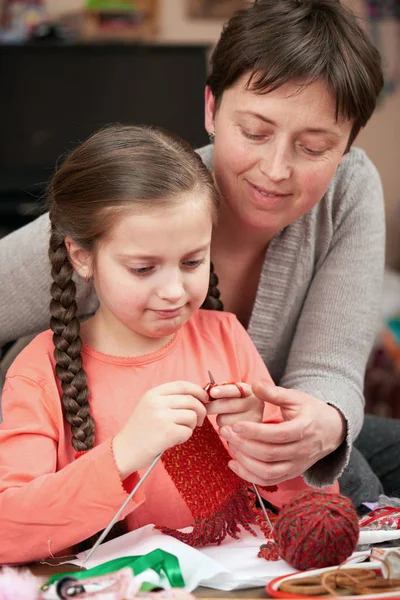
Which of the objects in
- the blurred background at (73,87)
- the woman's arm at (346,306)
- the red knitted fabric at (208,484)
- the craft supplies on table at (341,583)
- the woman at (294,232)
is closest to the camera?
the craft supplies on table at (341,583)

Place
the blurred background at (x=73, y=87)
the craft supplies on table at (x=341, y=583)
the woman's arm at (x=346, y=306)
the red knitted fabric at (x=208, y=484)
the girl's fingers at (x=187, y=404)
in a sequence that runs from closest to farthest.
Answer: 1. the craft supplies on table at (x=341, y=583)
2. the girl's fingers at (x=187, y=404)
3. the red knitted fabric at (x=208, y=484)
4. the woman's arm at (x=346, y=306)
5. the blurred background at (x=73, y=87)

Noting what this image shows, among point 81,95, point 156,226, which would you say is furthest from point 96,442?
point 81,95

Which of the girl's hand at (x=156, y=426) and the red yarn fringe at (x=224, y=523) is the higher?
the girl's hand at (x=156, y=426)

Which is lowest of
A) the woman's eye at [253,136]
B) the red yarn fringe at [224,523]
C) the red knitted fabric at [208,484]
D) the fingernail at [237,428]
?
the red yarn fringe at [224,523]

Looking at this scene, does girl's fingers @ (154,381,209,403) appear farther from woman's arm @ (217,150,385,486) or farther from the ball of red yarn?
the ball of red yarn

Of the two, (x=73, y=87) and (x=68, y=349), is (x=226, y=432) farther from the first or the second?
(x=73, y=87)

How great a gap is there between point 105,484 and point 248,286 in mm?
667

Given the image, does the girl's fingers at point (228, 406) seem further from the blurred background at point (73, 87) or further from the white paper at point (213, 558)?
the blurred background at point (73, 87)

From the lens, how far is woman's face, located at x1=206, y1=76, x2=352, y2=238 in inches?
50.8

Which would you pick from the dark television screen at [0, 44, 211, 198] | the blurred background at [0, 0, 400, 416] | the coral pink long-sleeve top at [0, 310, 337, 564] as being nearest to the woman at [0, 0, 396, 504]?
the coral pink long-sleeve top at [0, 310, 337, 564]

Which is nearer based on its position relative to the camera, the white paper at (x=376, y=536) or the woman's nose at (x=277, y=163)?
the white paper at (x=376, y=536)

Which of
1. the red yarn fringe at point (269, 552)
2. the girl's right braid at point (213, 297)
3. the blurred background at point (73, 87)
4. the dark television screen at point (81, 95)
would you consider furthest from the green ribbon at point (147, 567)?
the dark television screen at point (81, 95)

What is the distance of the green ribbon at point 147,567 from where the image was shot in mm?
969

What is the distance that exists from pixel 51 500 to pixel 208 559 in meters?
0.21
